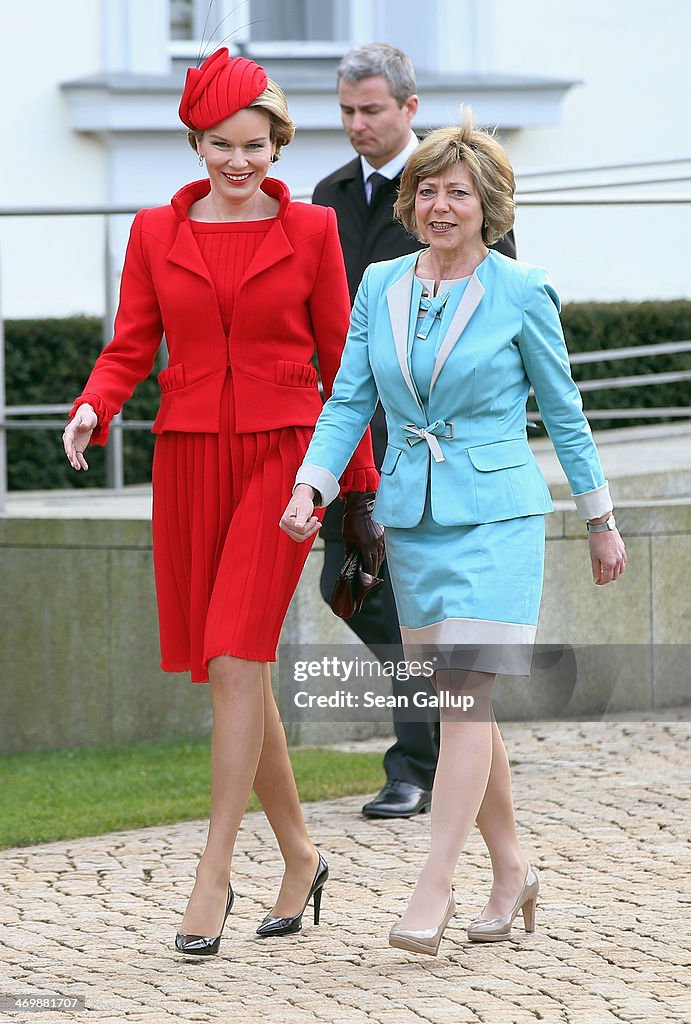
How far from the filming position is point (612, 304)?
10898 millimetres

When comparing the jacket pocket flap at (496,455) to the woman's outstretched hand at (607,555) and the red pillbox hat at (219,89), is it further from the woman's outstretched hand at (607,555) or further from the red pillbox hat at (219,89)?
the red pillbox hat at (219,89)

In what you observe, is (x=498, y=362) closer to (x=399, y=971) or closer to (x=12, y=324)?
(x=399, y=971)

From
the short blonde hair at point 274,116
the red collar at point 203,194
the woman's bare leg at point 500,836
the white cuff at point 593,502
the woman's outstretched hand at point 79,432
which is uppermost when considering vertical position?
the short blonde hair at point 274,116

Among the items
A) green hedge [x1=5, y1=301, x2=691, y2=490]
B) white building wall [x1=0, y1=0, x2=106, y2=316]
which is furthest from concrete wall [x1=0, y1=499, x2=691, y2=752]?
white building wall [x1=0, y1=0, x2=106, y2=316]

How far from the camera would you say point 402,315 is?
3.98m

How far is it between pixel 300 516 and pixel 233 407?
1.12 feet

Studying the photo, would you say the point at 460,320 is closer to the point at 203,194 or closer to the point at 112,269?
the point at 203,194

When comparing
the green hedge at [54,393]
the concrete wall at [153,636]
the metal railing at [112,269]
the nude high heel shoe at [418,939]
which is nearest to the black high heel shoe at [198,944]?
the nude high heel shoe at [418,939]

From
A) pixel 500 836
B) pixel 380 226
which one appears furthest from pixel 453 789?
pixel 380 226

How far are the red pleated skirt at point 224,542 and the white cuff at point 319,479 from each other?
106mm

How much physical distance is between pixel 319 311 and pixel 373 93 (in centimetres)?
136

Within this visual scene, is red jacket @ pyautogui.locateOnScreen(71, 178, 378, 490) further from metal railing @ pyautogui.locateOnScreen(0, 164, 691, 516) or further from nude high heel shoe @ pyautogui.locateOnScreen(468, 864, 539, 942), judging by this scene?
metal railing @ pyautogui.locateOnScreen(0, 164, 691, 516)

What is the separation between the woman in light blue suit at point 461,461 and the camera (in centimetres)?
388

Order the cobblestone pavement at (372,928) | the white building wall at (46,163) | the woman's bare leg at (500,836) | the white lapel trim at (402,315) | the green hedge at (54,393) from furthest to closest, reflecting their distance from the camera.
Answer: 1. the white building wall at (46,163)
2. the green hedge at (54,393)
3. the woman's bare leg at (500,836)
4. the white lapel trim at (402,315)
5. the cobblestone pavement at (372,928)
